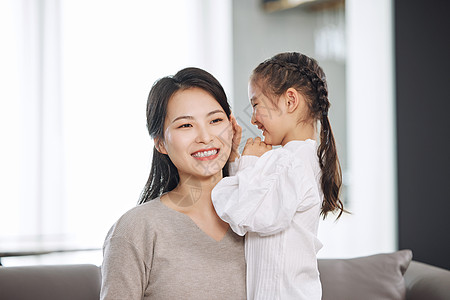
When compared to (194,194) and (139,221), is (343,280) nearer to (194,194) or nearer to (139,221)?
(194,194)

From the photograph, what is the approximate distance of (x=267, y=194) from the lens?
1.38 metres

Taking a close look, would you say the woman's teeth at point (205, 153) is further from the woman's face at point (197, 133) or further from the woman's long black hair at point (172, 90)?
the woman's long black hair at point (172, 90)

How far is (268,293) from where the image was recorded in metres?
1.42

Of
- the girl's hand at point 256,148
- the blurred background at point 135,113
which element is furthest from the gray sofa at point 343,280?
the blurred background at point 135,113

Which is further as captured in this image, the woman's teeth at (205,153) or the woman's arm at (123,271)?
the woman's teeth at (205,153)

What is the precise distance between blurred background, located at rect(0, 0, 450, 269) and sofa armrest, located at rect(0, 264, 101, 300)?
4.23ft

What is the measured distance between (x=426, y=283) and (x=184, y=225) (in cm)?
110

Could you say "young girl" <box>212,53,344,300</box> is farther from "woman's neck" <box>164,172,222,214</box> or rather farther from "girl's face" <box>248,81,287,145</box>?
"woman's neck" <box>164,172,222,214</box>

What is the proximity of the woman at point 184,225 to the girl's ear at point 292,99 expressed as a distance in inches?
7.3

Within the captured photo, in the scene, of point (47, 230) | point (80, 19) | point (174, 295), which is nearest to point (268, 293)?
point (174, 295)

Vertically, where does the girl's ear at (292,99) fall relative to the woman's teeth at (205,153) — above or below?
above

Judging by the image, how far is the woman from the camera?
1468 millimetres

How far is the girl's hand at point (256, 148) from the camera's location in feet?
5.21

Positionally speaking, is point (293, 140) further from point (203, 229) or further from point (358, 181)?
point (358, 181)
